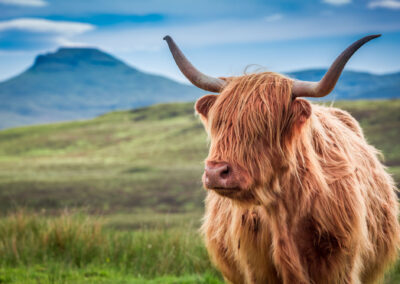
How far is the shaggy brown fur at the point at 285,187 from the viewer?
8.51 feet

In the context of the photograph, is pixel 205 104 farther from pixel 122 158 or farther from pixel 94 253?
pixel 122 158

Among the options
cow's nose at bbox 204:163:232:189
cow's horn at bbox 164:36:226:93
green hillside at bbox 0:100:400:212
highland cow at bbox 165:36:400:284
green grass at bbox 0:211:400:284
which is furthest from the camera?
green hillside at bbox 0:100:400:212

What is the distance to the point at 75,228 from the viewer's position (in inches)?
246

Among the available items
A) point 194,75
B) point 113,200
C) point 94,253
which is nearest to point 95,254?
point 94,253

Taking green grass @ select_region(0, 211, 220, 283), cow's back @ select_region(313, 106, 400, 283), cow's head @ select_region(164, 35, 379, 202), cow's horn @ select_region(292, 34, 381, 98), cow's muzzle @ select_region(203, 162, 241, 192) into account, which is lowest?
green grass @ select_region(0, 211, 220, 283)

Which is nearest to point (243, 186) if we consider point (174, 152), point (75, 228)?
point (75, 228)

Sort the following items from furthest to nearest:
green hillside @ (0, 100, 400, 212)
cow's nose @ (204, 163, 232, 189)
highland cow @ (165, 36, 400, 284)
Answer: green hillside @ (0, 100, 400, 212)
highland cow @ (165, 36, 400, 284)
cow's nose @ (204, 163, 232, 189)

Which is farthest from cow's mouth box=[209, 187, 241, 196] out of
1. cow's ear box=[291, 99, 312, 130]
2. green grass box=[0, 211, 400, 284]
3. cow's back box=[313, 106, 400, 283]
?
green grass box=[0, 211, 400, 284]

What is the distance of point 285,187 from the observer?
280 centimetres

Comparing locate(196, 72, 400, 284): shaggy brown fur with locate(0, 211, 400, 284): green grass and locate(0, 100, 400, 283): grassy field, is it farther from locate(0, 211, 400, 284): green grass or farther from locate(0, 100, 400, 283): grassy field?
locate(0, 211, 400, 284): green grass

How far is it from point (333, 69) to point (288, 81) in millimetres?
369

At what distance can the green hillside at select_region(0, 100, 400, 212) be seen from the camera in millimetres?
17703

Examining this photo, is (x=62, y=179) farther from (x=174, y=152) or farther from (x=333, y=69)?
(x=333, y=69)

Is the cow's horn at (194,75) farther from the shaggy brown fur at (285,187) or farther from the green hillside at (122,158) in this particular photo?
the green hillside at (122,158)
